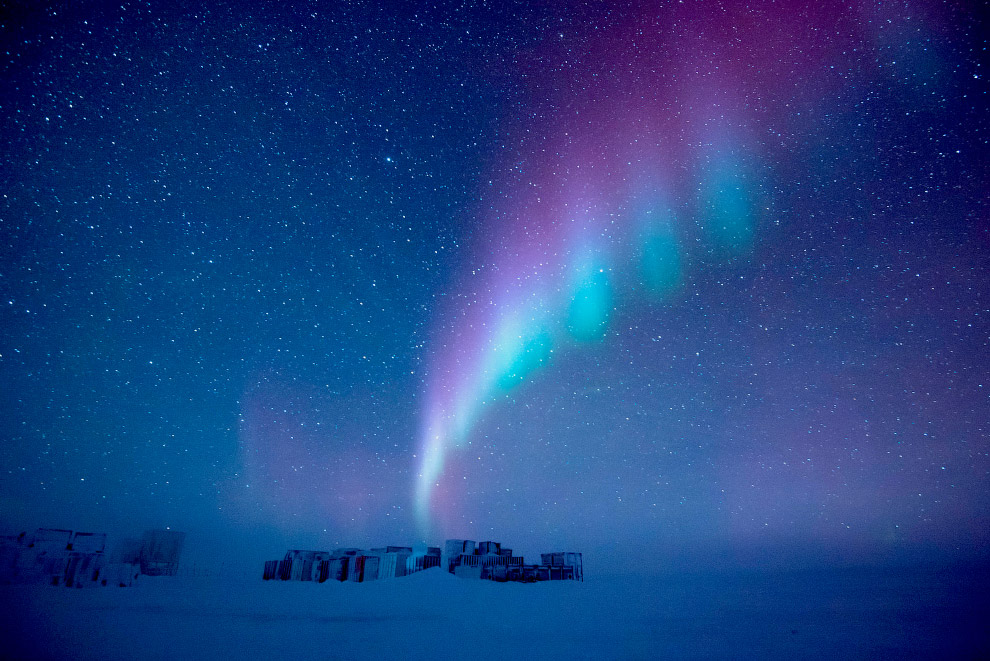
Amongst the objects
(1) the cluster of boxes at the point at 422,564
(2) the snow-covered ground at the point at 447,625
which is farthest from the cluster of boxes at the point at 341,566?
(2) the snow-covered ground at the point at 447,625

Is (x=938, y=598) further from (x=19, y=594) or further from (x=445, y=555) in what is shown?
(x=19, y=594)

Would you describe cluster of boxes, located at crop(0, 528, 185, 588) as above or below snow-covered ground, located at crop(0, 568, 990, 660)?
above

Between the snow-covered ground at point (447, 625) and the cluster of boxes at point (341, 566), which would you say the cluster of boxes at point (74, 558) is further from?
the cluster of boxes at point (341, 566)

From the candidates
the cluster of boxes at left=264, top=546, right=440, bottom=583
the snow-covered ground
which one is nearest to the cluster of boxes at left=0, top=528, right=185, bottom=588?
the snow-covered ground

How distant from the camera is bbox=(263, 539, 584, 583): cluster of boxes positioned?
48.6 feet

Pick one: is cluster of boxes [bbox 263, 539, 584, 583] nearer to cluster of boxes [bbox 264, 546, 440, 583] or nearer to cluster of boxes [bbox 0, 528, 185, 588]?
cluster of boxes [bbox 264, 546, 440, 583]

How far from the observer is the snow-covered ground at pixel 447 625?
6125 mm

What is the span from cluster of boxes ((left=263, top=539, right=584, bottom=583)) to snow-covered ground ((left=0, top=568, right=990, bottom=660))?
72.4 inches

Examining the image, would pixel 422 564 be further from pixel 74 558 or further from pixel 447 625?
pixel 74 558

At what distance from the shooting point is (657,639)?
7203 mm

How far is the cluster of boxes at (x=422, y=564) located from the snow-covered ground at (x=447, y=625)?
1.84 metres

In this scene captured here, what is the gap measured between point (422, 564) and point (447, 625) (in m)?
8.74

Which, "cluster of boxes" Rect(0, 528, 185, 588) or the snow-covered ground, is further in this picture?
"cluster of boxes" Rect(0, 528, 185, 588)

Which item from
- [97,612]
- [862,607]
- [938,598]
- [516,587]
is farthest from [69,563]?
[938,598]
